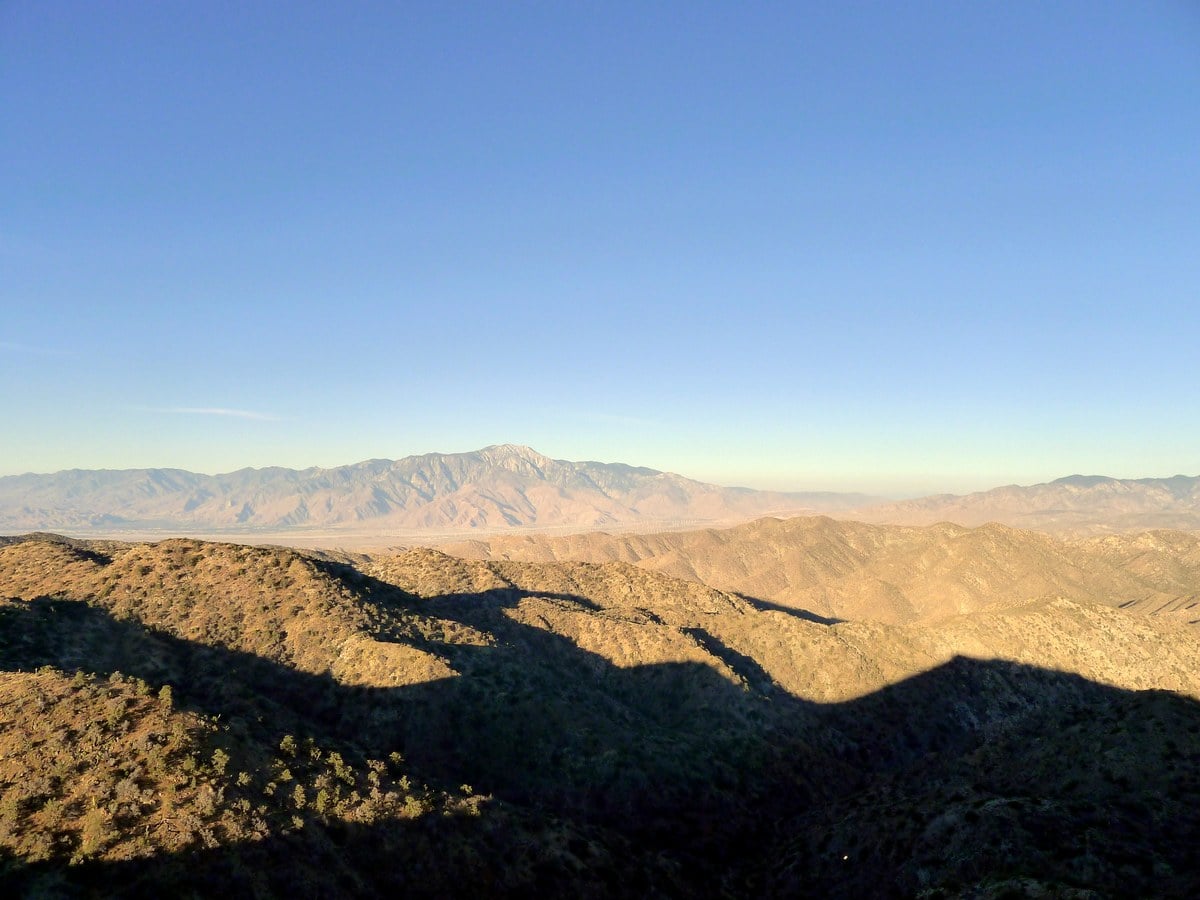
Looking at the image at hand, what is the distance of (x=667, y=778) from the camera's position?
51688 mm

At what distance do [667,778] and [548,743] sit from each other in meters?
10.5

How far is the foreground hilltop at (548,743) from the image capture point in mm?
27297

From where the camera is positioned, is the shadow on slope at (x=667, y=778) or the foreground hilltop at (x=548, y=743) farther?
the shadow on slope at (x=667, y=778)

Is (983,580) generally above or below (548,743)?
below

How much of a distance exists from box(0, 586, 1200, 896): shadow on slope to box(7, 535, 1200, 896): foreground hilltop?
197 millimetres

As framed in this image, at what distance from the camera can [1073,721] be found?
50188mm

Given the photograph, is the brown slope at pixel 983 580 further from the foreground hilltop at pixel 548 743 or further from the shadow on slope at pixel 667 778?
the shadow on slope at pixel 667 778

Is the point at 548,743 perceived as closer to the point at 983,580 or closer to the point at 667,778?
the point at 667,778

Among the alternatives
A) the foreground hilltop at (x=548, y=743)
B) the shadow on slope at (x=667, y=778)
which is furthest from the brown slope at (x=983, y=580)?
the shadow on slope at (x=667, y=778)

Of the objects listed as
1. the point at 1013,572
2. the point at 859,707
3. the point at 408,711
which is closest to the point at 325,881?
the point at 408,711

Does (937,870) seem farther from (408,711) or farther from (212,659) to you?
(212,659)

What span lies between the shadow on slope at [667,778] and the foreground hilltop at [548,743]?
0.20 meters

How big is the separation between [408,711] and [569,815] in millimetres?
15123

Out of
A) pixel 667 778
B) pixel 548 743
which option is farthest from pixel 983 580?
pixel 548 743
